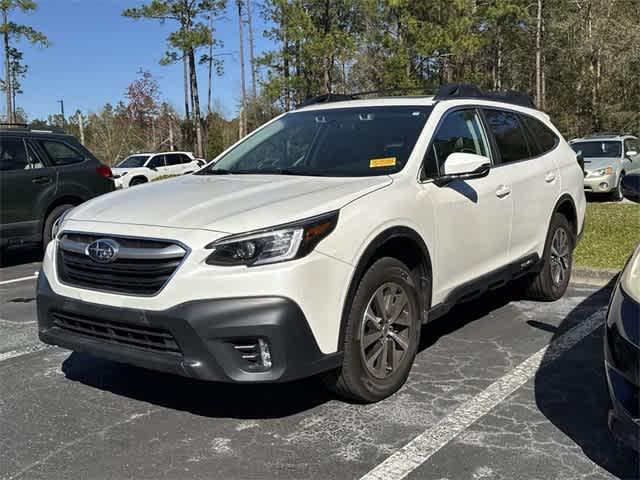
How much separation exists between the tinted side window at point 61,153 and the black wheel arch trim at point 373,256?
6.74m

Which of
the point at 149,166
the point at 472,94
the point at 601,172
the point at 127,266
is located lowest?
the point at 601,172

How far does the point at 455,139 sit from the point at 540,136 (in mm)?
1624

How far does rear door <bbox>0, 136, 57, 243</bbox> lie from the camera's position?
333 inches

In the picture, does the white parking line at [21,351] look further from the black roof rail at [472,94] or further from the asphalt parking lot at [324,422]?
the black roof rail at [472,94]

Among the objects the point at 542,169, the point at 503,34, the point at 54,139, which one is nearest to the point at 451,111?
the point at 542,169

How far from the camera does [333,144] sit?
4.52 metres

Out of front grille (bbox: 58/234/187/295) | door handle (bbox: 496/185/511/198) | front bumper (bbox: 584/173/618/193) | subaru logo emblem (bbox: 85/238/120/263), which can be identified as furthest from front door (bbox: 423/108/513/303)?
front bumper (bbox: 584/173/618/193)

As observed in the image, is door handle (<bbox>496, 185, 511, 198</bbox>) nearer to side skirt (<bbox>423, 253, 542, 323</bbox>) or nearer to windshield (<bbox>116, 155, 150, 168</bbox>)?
side skirt (<bbox>423, 253, 542, 323</bbox>)

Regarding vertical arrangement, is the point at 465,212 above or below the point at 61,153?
below

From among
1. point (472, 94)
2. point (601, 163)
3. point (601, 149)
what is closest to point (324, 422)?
point (472, 94)

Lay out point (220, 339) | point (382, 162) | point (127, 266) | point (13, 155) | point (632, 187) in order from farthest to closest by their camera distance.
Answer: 1. point (13, 155)
2. point (382, 162)
3. point (632, 187)
4. point (127, 266)
5. point (220, 339)

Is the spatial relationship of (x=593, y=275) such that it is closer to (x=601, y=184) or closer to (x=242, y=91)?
(x=601, y=184)

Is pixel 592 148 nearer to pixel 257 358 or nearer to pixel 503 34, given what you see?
pixel 257 358

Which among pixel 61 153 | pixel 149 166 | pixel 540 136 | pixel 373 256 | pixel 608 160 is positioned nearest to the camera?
pixel 373 256
